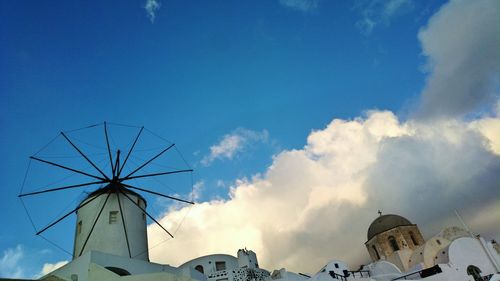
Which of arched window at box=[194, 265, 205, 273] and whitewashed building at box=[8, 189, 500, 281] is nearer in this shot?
whitewashed building at box=[8, 189, 500, 281]

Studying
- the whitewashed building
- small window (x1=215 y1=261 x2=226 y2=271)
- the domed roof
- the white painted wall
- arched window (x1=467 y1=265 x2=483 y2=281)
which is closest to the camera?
the whitewashed building

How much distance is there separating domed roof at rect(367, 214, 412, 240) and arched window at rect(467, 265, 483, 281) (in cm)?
1139

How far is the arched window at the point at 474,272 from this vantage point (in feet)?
95.8

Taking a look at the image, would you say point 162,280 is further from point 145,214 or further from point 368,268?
point 368,268

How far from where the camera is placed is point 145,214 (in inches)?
1006

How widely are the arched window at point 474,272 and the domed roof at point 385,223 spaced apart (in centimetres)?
1139

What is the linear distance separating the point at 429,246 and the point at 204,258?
23.0 meters

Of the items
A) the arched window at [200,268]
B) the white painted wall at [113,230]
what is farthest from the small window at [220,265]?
the white painted wall at [113,230]

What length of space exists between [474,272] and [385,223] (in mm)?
12814

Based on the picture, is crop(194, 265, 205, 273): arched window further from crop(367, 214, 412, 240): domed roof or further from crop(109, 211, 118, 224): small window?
crop(367, 214, 412, 240): domed roof

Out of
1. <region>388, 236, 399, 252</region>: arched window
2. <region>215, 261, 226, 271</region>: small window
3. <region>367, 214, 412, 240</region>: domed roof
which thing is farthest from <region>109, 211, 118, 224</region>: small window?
<region>388, 236, 399, 252</region>: arched window

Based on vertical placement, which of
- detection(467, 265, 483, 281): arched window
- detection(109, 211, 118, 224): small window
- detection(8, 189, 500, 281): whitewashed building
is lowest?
detection(467, 265, 483, 281): arched window

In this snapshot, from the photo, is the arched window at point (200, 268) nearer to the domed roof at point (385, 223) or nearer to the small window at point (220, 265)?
the small window at point (220, 265)

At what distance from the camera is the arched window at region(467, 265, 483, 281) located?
95.8 ft
